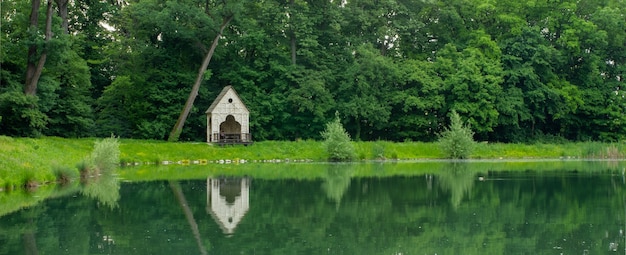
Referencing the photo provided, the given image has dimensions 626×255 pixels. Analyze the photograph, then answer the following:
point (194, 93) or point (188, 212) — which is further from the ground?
point (194, 93)

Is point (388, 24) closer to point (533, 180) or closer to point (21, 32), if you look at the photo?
point (21, 32)

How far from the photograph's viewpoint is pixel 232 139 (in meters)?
47.7

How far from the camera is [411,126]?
55750 millimetres

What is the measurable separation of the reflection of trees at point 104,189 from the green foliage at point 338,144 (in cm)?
1666

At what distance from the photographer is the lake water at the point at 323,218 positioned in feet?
42.6

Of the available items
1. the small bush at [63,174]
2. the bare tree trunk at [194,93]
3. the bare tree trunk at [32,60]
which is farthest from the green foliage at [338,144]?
the small bush at [63,174]

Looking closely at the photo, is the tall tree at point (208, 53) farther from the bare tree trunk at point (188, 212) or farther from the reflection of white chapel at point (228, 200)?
the bare tree trunk at point (188, 212)

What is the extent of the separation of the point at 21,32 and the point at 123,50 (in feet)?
37.6

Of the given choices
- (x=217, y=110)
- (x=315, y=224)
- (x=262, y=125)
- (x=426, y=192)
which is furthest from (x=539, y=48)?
(x=315, y=224)

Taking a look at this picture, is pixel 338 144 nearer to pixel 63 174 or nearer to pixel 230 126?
pixel 230 126

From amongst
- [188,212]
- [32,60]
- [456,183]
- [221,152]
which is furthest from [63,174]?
[221,152]

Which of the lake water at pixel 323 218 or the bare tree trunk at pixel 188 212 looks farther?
the bare tree trunk at pixel 188 212

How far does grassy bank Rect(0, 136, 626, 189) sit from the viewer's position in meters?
27.7

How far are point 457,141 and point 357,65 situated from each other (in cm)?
1060
